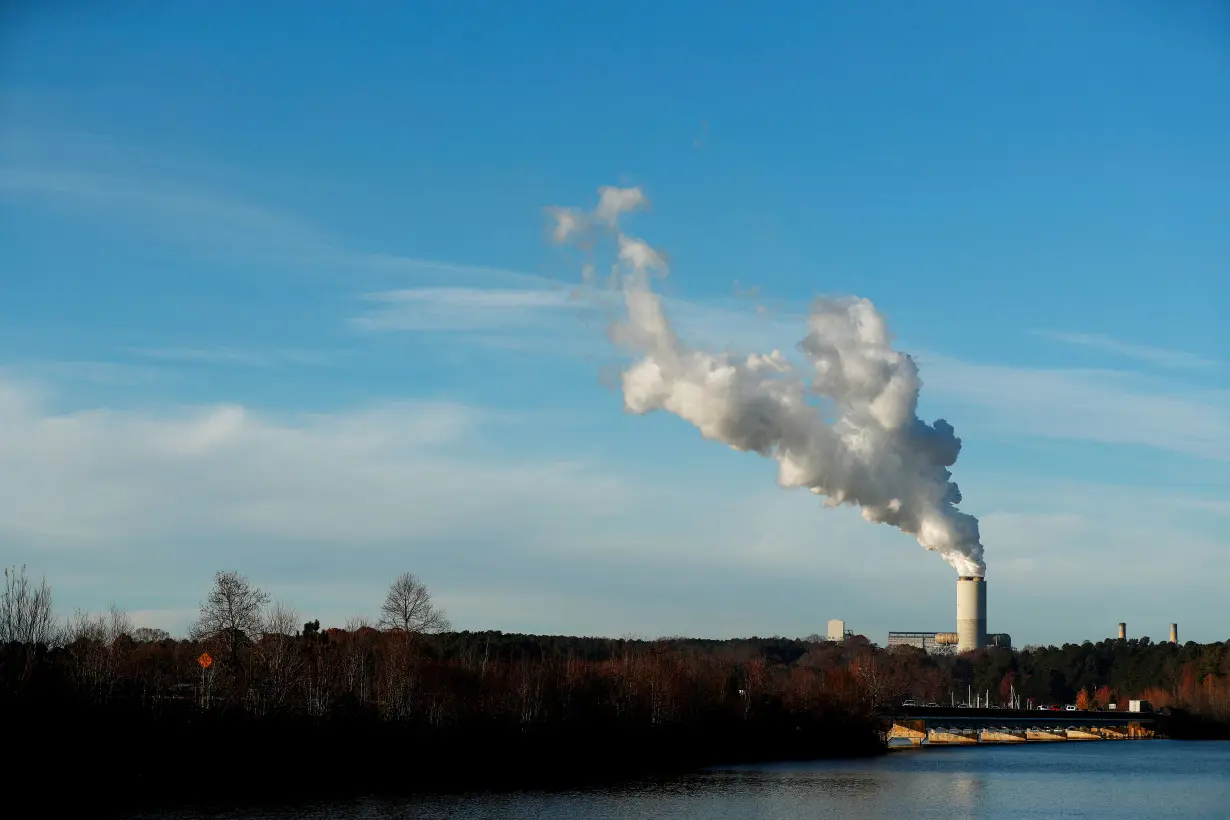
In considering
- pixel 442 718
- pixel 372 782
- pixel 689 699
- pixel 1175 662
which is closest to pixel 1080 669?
pixel 1175 662

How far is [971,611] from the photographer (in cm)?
15038

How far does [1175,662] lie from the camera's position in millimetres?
169000

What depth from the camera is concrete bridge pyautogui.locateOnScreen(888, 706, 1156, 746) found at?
435ft

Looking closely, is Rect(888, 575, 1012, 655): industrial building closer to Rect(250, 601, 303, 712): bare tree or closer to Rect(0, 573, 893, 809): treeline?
Rect(0, 573, 893, 809): treeline

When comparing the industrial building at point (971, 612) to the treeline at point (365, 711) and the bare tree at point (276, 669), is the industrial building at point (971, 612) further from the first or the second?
the bare tree at point (276, 669)

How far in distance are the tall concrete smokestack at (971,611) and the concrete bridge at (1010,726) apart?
1186cm

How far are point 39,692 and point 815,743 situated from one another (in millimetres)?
62885

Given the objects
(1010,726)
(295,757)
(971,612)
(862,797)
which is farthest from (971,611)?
(295,757)

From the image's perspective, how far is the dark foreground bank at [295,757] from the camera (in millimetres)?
57125

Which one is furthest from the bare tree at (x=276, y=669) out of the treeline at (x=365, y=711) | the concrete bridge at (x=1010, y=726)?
the concrete bridge at (x=1010, y=726)

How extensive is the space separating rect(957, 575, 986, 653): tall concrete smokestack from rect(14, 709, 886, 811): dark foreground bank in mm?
59522

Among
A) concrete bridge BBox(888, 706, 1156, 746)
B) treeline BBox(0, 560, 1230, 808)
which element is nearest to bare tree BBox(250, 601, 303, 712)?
treeline BBox(0, 560, 1230, 808)

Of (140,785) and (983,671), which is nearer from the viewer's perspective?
(140,785)

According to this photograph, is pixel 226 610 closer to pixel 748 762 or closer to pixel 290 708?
pixel 290 708
